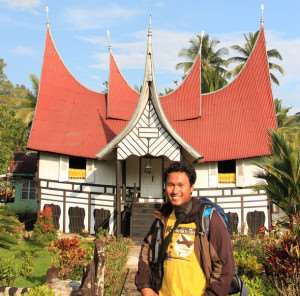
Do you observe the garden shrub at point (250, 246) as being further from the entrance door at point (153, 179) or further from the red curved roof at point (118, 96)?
the red curved roof at point (118, 96)

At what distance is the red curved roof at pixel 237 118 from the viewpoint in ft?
61.3

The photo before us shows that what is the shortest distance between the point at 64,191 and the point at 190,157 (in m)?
5.14

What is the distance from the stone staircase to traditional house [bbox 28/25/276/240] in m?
0.04

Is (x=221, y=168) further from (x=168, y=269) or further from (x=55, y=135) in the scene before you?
(x=168, y=269)

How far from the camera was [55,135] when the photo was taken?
1933 centimetres

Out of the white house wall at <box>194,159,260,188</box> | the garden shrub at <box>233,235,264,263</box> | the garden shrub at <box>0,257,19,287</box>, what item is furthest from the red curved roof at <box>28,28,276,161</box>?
the garden shrub at <box>0,257,19,287</box>

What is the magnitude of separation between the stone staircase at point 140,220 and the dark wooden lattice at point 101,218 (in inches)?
80.0

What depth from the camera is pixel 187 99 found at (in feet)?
68.0

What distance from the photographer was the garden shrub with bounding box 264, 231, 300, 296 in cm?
A: 761

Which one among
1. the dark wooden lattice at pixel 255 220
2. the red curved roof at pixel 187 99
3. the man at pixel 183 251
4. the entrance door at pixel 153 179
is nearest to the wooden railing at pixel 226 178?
the dark wooden lattice at pixel 255 220

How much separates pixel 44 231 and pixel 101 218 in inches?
110

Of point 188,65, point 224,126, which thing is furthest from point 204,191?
point 188,65

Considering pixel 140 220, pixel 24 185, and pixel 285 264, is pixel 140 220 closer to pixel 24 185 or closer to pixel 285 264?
pixel 285 264

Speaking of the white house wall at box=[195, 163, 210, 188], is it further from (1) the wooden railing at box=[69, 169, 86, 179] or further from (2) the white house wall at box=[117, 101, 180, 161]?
(1) the wooden railing at box=[69, 169, 86, 179]
